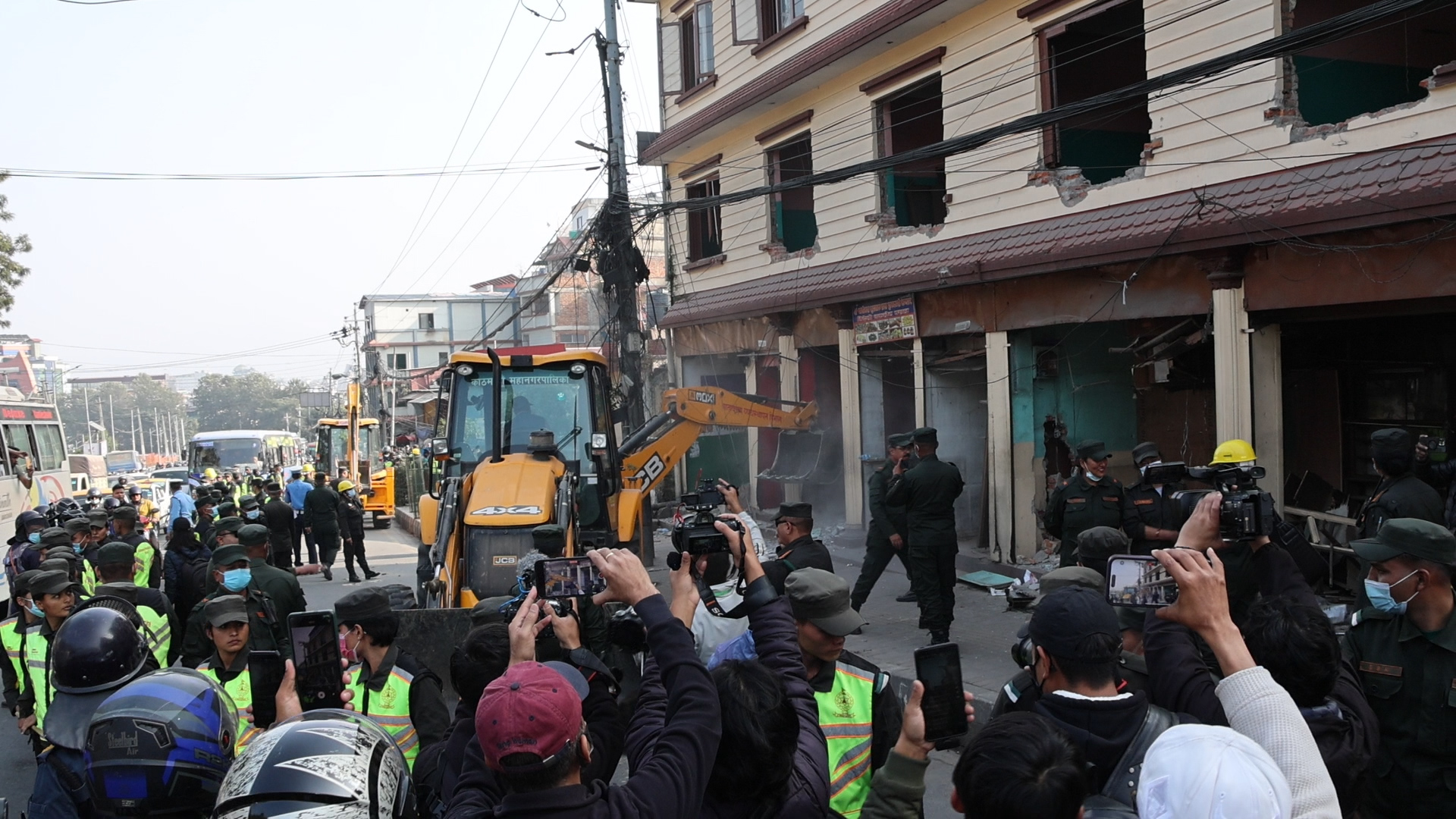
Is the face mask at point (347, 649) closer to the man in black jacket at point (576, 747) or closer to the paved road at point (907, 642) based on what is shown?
the man in black jacket at point (576, 747)

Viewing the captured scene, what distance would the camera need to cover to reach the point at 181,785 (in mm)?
2506

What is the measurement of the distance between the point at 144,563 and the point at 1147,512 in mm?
7707

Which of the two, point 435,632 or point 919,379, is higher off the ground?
point 919,379

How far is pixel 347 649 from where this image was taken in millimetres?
4379

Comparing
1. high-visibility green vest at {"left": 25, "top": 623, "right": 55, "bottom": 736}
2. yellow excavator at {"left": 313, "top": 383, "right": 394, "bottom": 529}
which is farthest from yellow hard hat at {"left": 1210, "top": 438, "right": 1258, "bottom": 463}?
yellow excavator at {"left": 313, "top": 383, "right": 394, "bottom": 529}

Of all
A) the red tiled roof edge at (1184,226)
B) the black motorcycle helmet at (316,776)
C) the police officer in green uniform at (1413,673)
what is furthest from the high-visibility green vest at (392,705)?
the red tiled roof edge at (1184,226)

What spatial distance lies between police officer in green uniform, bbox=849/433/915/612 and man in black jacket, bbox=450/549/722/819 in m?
7.14

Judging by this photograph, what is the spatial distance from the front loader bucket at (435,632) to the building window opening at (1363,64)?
336 inches

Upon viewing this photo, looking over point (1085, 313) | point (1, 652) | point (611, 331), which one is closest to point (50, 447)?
point (611, 331)

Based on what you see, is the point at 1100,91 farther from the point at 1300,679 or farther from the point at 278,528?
the point at 278,528

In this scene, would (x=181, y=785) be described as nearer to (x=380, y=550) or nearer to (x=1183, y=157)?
(x=1183, y=157)

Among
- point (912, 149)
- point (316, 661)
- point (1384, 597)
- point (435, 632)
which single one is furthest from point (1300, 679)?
point (912, 149)

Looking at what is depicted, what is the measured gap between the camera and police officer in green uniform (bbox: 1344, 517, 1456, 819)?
135 inches

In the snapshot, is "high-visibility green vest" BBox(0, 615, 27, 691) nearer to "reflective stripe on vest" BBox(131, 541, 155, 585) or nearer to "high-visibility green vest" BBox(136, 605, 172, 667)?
"high-visibility green vest" BBox(136, 605, 172, 667)
